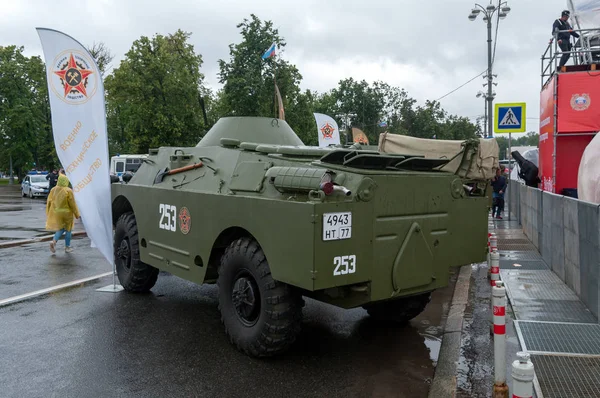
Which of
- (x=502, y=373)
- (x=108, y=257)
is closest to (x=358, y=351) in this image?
(x=502, y=373)

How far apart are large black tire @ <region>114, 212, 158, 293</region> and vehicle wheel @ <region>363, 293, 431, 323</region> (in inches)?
125

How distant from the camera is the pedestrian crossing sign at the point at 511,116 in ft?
43.2

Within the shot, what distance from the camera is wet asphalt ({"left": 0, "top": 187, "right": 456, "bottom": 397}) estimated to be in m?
4.47

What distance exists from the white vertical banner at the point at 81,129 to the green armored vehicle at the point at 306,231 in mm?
1636

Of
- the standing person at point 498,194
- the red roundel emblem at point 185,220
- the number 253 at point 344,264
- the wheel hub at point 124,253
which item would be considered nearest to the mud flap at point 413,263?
the number 253 at point 344,264

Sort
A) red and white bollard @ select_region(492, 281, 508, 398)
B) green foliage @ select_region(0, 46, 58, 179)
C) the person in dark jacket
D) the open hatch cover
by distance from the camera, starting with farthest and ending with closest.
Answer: green foliage @ select_region(0, 46, 58, 179) < the person in dark jacket < the open hatch cover < red and white bollard @ select_region(492, 281, 508, 398)

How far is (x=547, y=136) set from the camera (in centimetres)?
1296

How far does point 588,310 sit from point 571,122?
6654mm

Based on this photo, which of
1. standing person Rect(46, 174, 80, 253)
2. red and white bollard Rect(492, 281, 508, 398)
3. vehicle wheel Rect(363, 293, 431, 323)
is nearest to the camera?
red and white bollard Rect(492, 281, 508, 398)

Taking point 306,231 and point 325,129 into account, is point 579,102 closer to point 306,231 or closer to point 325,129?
point 325,129

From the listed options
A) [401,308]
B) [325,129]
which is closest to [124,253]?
[401,308]

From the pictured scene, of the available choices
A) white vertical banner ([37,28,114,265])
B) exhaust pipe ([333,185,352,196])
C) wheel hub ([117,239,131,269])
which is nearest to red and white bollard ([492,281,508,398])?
exhaust pipe ([333,185,352,196])

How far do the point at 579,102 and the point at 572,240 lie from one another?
5595 millimetres

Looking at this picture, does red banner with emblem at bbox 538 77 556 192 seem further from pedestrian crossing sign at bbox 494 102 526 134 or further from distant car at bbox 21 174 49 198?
distant car at bbox 21 174 49 198
